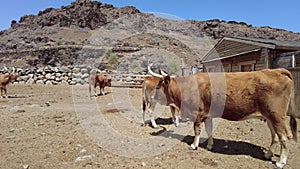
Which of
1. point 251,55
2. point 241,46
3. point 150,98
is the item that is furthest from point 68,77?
point 150,98

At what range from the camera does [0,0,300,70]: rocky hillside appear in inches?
1515

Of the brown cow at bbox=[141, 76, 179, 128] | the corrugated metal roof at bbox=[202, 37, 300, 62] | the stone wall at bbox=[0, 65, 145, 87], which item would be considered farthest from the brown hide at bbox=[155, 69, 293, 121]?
the stone wall at bbox=[0, 65, 145, 87]

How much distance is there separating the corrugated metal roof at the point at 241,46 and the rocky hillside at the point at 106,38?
1659cm

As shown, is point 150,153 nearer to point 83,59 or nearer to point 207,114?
point 207,114

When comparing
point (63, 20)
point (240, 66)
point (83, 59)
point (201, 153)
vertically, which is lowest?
point (201, 153)

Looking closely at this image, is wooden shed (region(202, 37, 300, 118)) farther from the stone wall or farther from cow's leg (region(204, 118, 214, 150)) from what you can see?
the stone wall

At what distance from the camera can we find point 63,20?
8519 cm

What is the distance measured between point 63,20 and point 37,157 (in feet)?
294

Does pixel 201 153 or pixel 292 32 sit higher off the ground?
pixel 292 32

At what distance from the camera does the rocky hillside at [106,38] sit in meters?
38.5

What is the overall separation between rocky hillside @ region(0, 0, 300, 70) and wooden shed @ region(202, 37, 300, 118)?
56.6ft

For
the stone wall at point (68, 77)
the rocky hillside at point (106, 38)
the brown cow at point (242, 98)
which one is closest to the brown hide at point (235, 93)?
the brown cow at point (242, 98)

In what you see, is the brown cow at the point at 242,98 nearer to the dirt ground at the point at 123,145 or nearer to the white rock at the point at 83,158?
the dirt ground at the point at 123,145

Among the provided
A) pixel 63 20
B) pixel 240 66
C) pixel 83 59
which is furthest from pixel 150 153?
pixel 63 20
